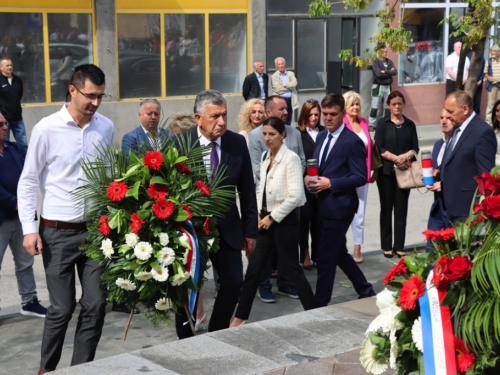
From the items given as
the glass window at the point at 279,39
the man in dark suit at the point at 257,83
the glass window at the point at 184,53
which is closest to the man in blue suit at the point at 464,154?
the man in dark suit at the point at 257,83

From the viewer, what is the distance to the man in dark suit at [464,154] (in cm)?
665

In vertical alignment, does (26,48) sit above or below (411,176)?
above

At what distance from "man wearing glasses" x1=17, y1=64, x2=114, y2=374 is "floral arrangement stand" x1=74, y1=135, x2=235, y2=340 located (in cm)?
10

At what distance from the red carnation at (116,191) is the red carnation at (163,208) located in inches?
8.5

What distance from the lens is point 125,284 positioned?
521 cm

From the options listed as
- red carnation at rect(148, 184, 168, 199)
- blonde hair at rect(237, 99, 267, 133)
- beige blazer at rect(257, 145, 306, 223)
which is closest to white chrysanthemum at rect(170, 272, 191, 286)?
red carnation at rect(148, 184, 168, 199)

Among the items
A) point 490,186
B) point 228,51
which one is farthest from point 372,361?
point 228,51

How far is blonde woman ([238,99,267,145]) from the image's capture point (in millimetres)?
8438

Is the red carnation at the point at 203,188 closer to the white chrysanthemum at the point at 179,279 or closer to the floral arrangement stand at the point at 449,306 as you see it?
the white chrysanthemum at the point at 179,279

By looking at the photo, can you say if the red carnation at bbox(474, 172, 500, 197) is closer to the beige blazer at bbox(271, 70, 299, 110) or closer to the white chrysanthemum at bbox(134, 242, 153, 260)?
the white chrysanthemum at bbox(134, 242, 153, 260)

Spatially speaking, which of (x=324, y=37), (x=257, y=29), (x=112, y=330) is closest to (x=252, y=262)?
(x=112, y=330)

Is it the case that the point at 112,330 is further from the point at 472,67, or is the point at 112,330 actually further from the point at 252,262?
the point at 472,67

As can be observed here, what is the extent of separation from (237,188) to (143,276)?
1329mm

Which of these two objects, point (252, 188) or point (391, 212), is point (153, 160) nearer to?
point (252, 188)
